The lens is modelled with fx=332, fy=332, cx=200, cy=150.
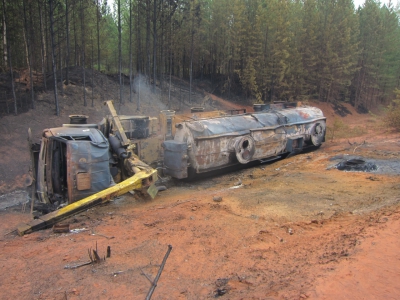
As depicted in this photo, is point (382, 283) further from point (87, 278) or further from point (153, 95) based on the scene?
point (153, 95)

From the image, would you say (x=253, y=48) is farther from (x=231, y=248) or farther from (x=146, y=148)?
(x=231, y=248)

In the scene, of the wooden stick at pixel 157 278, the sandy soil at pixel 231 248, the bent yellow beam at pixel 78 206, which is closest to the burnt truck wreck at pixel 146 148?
the bent yellow beam at pixel 78 206

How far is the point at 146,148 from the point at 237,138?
3037mm

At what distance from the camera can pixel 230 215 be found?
655 centimetres

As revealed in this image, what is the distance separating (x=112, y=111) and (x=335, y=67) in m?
28.6

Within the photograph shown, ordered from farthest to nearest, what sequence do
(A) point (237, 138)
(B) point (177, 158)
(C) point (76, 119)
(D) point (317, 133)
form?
(D) point (317, 133) < (A) point (237, 138) < (B) point (177, 158) < (C) point (76, 119)

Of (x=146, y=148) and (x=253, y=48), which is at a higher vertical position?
(x=253, y=48)

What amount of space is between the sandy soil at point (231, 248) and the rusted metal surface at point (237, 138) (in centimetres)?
203

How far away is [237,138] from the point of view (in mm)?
11125

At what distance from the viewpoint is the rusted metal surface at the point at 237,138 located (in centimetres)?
1028

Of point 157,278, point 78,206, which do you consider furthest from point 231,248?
point 78,206

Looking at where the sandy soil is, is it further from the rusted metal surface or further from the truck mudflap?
the rusted metal surface

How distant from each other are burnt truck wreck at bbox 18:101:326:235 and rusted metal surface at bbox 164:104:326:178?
3 cm

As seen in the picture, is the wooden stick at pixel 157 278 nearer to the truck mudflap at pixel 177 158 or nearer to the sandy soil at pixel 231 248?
the sandy soil at pixel 231 248
